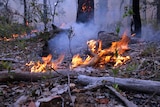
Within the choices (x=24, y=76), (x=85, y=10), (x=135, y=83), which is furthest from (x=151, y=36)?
(x=24, y=76)

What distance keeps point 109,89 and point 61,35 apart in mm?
4772

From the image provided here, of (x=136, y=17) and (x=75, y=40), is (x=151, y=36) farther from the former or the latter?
(x=75, y=40)

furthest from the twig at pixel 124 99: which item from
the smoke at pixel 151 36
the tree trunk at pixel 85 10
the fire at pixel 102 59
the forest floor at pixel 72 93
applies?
the tree trunk at pixel 85 10

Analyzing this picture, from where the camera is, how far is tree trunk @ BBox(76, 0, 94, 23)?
9391 mm

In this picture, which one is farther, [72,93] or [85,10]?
[85,10]

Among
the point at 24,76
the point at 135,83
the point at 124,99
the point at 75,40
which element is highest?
the point at 75,40

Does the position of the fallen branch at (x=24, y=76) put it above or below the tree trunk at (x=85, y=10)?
below

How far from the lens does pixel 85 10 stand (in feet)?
31.1

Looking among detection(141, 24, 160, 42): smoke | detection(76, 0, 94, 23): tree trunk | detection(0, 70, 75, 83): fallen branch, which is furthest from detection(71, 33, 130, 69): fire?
detection(76, 0, 94, 23): tree trunk

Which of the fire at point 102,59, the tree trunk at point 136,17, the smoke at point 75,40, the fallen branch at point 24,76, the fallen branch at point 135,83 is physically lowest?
the fallen branch at point 135,83

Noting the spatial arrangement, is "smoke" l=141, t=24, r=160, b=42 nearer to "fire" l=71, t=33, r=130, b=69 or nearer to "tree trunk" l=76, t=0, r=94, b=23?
"tree trunk" l=76, t=0, r=94, b=23

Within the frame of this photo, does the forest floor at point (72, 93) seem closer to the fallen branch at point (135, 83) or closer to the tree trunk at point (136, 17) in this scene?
the fallen branch at point (135, 83)

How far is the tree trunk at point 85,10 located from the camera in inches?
370

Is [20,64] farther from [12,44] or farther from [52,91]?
[12,44]
